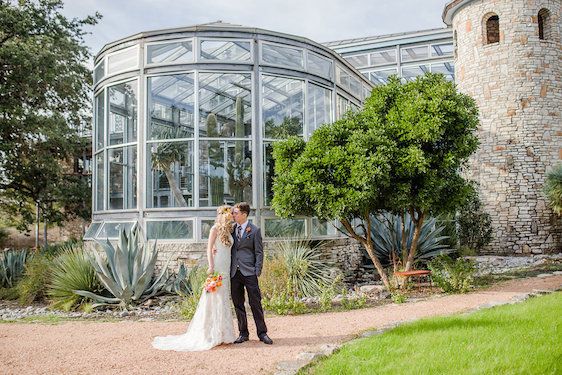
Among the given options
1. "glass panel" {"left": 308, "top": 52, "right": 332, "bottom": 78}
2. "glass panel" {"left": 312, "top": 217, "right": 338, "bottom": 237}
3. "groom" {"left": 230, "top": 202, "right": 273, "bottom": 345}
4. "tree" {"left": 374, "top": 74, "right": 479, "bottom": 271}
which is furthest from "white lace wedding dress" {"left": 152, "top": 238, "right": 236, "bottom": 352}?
"glass panel" {"left": 308, "top": 52, "right": 332, "bottom": 78}

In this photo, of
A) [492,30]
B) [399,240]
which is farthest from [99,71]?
[492,30]

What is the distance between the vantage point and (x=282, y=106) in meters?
11.1

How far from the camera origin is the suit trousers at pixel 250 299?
5715 mm

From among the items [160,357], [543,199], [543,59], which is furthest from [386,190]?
[543,59]

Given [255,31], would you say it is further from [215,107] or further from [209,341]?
[209,341]

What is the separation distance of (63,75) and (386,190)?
34.8 ft

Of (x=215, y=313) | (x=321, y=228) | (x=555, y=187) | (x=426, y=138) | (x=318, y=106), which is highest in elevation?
(x=318, y=106)

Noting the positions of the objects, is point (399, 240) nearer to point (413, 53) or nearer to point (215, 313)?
point (215, 313)

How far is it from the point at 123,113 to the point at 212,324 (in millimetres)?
7050

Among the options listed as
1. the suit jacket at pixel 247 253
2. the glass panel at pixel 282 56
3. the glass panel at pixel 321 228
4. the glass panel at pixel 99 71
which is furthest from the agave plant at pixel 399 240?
the glass panel at pixel 99 71

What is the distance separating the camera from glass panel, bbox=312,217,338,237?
11.2 m

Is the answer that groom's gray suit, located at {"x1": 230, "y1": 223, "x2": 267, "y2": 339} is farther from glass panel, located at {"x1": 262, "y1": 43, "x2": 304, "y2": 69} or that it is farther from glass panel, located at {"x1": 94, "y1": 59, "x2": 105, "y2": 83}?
glass panel, located at {"x1": 94, "y1": 59, "x2": 105, "y2": 83}

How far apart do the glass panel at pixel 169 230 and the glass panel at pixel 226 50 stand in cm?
352

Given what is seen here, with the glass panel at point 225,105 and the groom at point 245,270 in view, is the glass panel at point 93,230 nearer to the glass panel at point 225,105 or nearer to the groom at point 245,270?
the glass panel at point 225,105
